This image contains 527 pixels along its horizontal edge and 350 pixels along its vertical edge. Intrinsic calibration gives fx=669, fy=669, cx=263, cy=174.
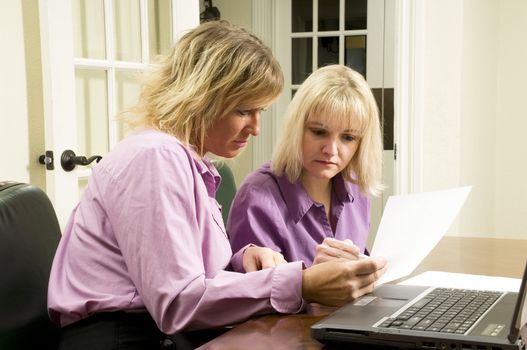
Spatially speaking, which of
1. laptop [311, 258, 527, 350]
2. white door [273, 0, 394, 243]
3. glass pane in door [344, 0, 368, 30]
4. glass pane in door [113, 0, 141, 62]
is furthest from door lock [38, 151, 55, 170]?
glass pane in door [344, 0, 368, 30]

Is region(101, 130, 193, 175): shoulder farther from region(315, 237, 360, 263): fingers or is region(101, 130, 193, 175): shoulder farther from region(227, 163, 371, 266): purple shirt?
region(227, 163, 371, 266): purple shirt

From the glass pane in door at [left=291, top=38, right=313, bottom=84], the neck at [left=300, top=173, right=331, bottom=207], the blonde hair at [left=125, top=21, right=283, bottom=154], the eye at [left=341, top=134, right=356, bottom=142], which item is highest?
the glass pane in door at [left=291, top=38, right=313, bottom=84]

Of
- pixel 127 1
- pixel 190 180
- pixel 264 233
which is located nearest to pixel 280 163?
pixel 264 233

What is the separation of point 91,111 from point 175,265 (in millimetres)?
1389

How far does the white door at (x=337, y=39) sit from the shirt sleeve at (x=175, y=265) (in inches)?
126

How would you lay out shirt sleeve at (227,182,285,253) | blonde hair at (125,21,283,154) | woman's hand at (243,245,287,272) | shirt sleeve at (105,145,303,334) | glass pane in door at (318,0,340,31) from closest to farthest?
shirt sleeve at (105,145,303,334)
blonde hair at (125,21,283,154)
woman's hand at (243,245,287,272)
shirt sleeve at (227,182,285,253)
glass pane in door at (318,0,340,31)

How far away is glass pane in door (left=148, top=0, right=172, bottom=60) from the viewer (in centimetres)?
260

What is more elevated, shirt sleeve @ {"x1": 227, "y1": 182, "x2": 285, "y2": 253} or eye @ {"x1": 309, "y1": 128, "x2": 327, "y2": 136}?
eye @ {"x1": 309, "y1": 128, "x2": 327, "y2": 136}

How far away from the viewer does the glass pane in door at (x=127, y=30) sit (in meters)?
2.38

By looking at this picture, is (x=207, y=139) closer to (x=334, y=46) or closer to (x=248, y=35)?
(x=248, y=35)

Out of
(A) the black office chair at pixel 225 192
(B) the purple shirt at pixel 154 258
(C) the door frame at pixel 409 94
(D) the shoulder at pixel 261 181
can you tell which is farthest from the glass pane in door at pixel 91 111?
(C) the door frame at pixel 409 94

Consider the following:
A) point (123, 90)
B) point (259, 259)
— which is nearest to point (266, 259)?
point (259, 259)

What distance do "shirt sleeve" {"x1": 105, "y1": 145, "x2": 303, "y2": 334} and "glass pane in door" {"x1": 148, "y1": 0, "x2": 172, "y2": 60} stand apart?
166cm

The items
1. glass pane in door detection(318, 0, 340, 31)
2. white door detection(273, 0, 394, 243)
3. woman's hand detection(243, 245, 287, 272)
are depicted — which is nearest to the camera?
woman's hand detection(243, 245, 287, 272)
